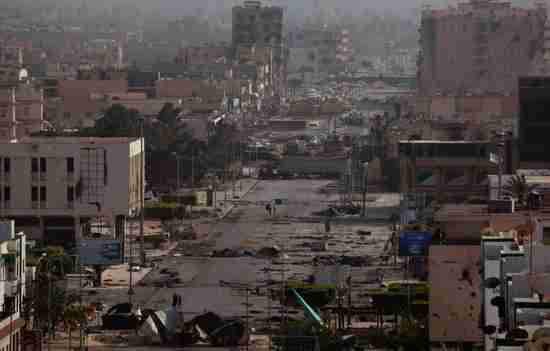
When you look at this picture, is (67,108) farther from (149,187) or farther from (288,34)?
(288,34)

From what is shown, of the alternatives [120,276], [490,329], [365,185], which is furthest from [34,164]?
[490,329]

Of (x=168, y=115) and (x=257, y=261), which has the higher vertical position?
(x=257, y=261)

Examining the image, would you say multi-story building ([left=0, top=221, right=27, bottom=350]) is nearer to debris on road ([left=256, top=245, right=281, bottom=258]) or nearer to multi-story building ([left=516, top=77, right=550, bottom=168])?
debris on road ([left=256, top=245, right=281, bottom=258])

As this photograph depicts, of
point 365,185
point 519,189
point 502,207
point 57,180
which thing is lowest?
point 365,185

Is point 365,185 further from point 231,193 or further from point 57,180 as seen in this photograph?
point 57,180

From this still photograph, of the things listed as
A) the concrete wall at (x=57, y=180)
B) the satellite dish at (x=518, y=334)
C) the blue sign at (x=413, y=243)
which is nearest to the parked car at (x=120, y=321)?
the blue sign at (x=413, y=243)

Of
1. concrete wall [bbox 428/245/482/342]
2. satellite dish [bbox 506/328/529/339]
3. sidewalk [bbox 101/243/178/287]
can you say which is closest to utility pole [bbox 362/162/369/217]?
sidewalk [bbox 101/243/178/287]
